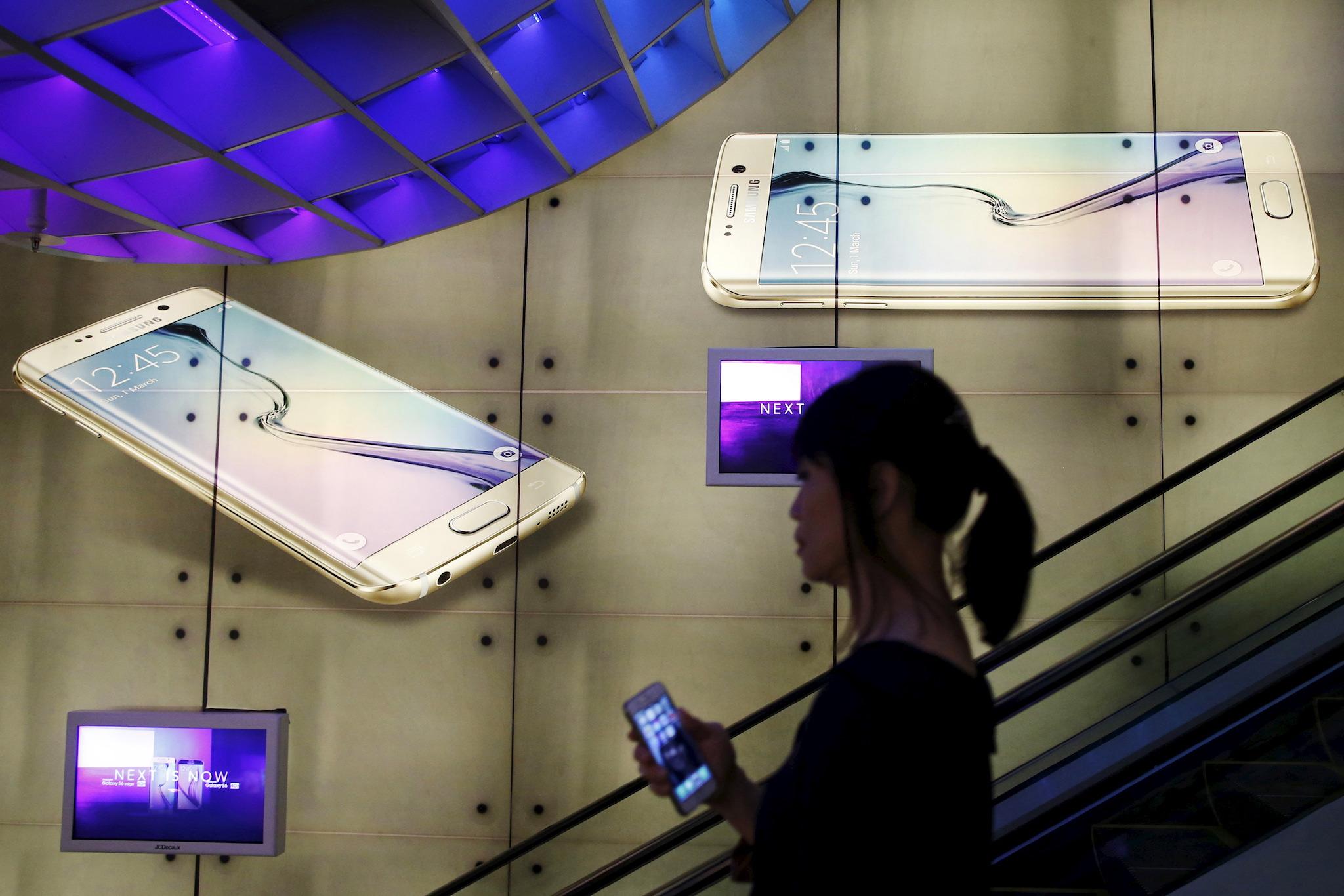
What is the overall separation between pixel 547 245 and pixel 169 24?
255 cm

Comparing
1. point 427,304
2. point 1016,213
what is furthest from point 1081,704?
point 427,304

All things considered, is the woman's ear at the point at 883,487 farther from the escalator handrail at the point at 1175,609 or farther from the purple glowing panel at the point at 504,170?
the purple glowing panel at the point at 504,170

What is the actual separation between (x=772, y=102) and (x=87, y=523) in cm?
369

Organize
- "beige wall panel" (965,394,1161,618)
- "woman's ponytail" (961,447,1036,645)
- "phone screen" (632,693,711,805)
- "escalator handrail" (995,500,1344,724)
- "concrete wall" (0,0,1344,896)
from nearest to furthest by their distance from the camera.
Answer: "woman's ponytail" (961,447,1036,645), "phone screen" (632,693,711,805), "escalator handrail" (995,500,1344,724), "beige wall panel" (965,394,1161,618), "concrete wall" (0,0,1344,896)

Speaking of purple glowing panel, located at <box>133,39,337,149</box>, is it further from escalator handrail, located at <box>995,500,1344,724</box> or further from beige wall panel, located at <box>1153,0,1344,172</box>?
beige wall panel, located at <box>1153,0,1344,172</box>

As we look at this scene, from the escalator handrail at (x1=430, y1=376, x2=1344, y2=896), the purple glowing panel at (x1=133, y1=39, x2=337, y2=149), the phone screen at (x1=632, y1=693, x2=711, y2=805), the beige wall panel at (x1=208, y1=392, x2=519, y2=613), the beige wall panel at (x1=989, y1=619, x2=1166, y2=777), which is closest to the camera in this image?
the phone screen at (x1=632, y1=693, x2=711, y2=805)

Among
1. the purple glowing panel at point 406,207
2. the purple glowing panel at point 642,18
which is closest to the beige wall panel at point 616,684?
the purple glowing panel at point 406,207

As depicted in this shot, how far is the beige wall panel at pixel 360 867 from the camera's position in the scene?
3963 mm

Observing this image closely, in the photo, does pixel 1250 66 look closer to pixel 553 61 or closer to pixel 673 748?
pixel 553 61

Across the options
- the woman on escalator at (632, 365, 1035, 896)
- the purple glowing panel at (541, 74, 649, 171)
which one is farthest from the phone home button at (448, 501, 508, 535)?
the woman on escalator at (632, 365, 1035, 896)

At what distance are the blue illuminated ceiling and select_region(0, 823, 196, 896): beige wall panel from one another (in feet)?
9.76

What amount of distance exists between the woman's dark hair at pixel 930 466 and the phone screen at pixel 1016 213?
319 centimetres

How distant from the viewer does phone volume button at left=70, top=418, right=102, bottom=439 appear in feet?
13.7

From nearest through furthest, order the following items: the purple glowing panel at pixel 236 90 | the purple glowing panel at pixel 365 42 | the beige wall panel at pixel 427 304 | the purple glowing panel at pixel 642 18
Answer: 1. the purple glowing panel at pixel 365 42
2. the purple glowing panel at pixel 236 90
3. the purple glowing panel at pixel 642 18
4. the beige wall panel at pixel 427 304
